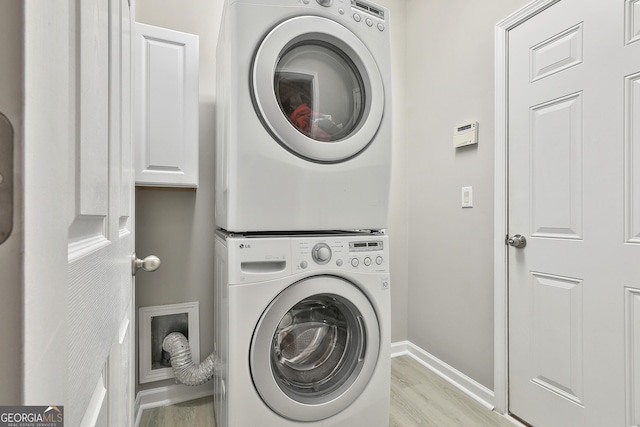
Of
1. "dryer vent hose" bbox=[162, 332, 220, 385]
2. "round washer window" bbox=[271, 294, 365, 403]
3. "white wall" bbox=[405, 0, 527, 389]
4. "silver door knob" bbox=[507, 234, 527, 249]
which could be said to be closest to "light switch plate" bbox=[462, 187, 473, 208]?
"white wall" bbox=[405, 0, 527, 389]

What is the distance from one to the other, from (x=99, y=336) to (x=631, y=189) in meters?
1.61

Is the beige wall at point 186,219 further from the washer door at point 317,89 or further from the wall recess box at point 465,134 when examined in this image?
the wall recess box at point 465,134

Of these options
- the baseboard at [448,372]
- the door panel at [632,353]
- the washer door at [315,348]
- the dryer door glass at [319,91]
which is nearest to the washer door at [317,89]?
the dryer door glass at [319,91]

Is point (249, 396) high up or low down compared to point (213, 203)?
down

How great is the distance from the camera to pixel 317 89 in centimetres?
121

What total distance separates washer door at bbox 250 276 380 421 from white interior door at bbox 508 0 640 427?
2.74 ft

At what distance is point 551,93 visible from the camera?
1.38 m

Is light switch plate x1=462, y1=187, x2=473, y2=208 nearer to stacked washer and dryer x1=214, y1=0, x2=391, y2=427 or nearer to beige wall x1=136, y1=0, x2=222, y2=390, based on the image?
stacked washer and dryer x1=214, y1=0, x2=391, y2=427

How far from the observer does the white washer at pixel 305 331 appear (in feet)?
3.43

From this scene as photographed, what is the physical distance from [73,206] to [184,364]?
155 cm

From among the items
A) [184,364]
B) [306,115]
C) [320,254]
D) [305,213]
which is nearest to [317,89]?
[306,115]

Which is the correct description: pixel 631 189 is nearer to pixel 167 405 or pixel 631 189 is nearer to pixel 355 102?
pixel 355 102

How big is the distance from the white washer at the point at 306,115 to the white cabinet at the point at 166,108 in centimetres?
40

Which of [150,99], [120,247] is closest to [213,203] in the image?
[150,99]
